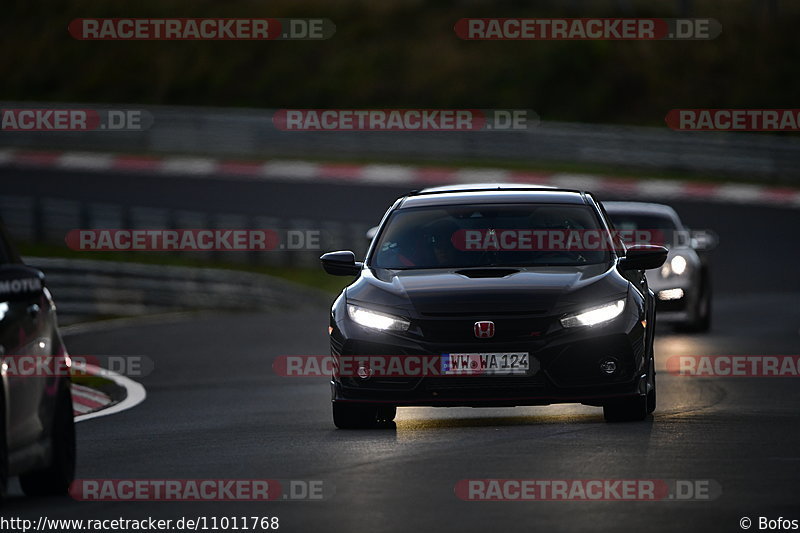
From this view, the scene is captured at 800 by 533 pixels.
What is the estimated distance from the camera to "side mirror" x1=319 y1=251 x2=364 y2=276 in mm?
13102

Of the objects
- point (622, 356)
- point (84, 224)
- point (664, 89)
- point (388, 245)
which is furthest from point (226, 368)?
point (664, 89)

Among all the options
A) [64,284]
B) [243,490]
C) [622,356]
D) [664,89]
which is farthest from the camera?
[664,89]

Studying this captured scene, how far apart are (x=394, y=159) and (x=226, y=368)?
30.1 m

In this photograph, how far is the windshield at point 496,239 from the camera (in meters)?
12.9

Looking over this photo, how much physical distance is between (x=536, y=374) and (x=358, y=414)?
136 cm

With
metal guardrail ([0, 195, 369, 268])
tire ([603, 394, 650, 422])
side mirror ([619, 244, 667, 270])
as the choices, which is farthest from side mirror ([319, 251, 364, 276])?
metal guardrail ([0, 195, 369, 268])

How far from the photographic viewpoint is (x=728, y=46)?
60344mm

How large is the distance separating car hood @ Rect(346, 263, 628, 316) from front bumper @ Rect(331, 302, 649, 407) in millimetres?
201

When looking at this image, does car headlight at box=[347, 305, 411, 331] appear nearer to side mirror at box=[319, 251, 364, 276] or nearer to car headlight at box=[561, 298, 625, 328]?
side mirror at box=[319, 251, 364, 276]

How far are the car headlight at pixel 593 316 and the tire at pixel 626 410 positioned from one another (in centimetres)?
61

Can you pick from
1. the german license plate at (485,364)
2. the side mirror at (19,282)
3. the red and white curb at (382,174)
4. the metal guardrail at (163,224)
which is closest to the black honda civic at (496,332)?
the german license plate at (485,364)

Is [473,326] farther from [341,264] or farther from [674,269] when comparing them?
[674,269]

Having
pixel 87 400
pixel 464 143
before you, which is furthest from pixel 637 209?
pixel 464 143

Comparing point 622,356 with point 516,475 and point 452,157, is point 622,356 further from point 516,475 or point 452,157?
point 452,157
